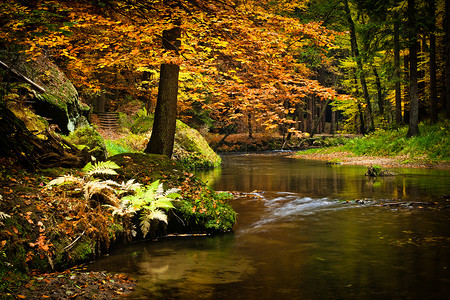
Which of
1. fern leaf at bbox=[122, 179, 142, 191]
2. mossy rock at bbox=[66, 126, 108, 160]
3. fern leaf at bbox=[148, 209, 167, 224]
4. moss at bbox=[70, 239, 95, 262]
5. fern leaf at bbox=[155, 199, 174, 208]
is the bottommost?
moss at bbox=[70, 239, 95, 262]

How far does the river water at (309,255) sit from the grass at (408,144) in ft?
31.2

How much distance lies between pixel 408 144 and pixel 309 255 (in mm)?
18314

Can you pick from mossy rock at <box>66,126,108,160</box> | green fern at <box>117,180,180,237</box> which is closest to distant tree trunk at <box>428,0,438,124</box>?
mossy rock at <box>66,126,108,160</box>

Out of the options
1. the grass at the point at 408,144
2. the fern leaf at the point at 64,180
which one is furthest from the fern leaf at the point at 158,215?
the grass at the point at 408,144

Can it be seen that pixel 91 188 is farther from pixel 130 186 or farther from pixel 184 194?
pixel 184 194

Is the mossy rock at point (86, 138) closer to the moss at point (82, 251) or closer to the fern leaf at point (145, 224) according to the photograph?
the fern leaf at point (145, 224)

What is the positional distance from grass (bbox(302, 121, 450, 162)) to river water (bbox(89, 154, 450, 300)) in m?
9.51

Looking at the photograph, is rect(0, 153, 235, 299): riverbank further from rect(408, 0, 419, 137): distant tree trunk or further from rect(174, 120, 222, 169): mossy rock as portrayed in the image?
rect(408, 0, 419, 137): distant tree trunk

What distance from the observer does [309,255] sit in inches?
251

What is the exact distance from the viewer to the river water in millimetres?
4957

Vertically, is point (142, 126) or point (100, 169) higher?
point (142, 126)

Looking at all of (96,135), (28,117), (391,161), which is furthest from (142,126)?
(391,161)

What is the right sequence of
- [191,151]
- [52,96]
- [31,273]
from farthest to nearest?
1. [191,151]
2. [52,96]
3. [31,273]

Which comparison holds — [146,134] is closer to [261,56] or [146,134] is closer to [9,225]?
[261,56]
